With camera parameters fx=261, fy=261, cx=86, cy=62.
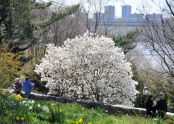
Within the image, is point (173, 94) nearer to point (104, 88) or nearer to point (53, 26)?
point (104, 88)

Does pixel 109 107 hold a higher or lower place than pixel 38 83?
lower

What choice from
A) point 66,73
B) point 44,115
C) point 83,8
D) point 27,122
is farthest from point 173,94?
point 83,8

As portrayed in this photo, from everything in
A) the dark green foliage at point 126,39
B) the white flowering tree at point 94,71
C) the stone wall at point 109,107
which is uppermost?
the dark green foliage at point 126,39

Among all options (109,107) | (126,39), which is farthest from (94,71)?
(126,39)

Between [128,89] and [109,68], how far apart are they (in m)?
1.38

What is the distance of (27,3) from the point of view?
2158 cm

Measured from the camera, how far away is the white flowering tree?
41.3 feet

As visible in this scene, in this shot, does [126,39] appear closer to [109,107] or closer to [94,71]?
[94,71]

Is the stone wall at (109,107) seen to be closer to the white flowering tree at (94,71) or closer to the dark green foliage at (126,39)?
the white flowering tree at (94,71)

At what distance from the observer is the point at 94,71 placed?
42.2 ft

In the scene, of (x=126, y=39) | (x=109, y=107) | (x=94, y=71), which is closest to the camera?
(x=109, y=107)

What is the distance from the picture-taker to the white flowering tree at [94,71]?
12.6m

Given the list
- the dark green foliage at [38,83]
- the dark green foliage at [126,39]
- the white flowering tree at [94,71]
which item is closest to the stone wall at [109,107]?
the white flowering tree at [94,71]

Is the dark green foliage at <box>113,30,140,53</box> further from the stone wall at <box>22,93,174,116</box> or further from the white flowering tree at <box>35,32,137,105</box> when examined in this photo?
the stone wall at <box>22,93,174,116</box>
